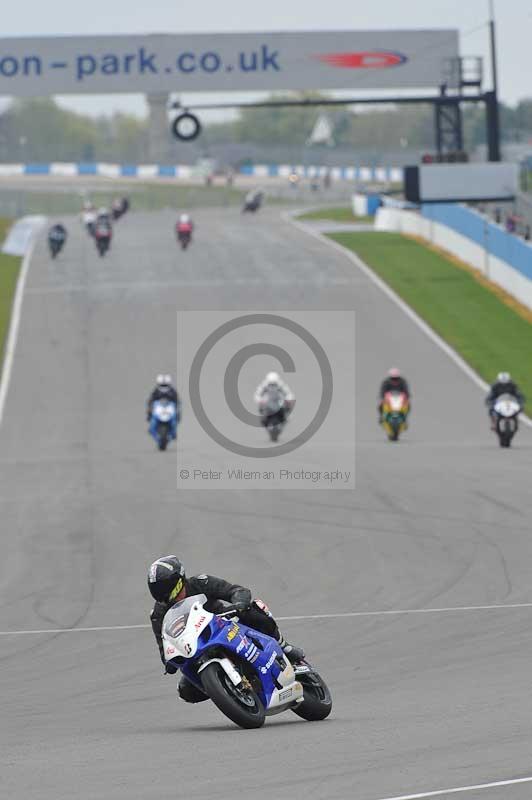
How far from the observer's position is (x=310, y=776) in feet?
24.1

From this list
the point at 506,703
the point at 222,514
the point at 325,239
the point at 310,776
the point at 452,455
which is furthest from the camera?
the point at 325,239

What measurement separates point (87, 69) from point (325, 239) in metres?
18.7

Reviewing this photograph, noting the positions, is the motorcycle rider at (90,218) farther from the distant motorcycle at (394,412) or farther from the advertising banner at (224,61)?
the distant motorcycle at (394,412)

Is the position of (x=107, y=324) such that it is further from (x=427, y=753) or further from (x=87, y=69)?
(x=427, y=753)

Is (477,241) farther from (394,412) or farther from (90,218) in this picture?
(394,412)

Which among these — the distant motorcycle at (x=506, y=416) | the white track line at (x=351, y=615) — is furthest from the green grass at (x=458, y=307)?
the white track line at (x=351, y=615)

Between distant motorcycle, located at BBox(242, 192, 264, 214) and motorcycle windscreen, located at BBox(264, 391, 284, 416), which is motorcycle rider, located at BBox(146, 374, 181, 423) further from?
distant motorcycle, located at BBox(242, 192, 264, 214)

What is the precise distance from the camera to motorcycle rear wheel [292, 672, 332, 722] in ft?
30.7

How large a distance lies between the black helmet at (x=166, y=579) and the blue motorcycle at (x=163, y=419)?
1787 centimetres

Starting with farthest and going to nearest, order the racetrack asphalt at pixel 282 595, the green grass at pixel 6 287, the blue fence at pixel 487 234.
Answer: the green grass at pixel 6 287
the blue fence at pixel 487 234
the racetrack asphalt at pixel 282 595

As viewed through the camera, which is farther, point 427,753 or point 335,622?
point 335,622

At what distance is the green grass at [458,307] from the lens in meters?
40.1

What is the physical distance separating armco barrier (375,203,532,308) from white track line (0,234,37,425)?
46.4 feet

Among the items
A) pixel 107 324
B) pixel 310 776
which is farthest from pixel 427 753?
pixel 107 324
